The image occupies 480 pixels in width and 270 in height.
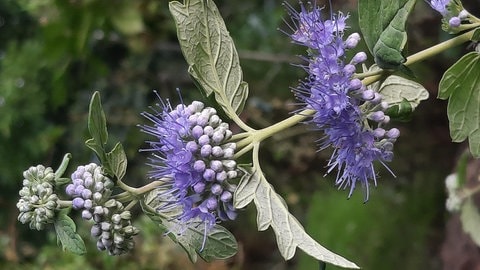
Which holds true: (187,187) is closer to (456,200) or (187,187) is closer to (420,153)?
(456,200)

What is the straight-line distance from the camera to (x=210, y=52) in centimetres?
87

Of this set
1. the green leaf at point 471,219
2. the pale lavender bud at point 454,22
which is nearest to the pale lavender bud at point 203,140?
the pale lavender bud at point 454,22

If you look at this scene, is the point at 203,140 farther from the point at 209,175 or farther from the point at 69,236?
the point at 69,236

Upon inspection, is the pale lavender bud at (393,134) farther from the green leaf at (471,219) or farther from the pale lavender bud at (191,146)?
the green leaf at (471,219)

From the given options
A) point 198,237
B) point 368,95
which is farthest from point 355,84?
point 198,237

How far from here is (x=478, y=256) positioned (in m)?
1.66

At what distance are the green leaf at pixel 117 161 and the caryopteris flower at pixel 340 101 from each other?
231 mm

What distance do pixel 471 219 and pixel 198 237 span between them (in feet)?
2.59

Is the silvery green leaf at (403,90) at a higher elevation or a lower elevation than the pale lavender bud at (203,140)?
lower

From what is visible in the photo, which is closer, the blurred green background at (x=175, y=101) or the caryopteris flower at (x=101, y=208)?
the caryopteris flower at (x=101, y=208)

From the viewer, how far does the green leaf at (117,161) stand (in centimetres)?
81

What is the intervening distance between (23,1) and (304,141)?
98 centimetres

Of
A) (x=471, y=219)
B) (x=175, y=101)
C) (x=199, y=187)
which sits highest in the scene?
(x=199, y=187)

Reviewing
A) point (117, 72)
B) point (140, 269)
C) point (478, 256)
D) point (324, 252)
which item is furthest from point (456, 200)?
point (117, 72)
